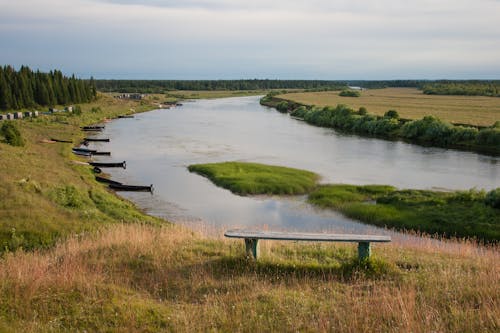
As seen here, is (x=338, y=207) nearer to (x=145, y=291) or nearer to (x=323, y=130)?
(x=145, y=291)

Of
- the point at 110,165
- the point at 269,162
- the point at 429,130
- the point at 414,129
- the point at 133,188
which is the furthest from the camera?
the point at 414,129

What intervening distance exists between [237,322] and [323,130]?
5660 cm

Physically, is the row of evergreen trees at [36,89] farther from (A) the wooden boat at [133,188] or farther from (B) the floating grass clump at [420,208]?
(B) the floating grass clump at [420,208]

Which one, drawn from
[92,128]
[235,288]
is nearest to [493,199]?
[235,288]

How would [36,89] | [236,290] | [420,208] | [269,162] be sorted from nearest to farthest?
[236,290], [420,208], [269,162], [36,89]

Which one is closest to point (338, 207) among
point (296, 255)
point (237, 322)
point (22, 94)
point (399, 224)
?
point (399, 224)

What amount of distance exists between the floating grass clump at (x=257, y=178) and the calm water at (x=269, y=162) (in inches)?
39.6

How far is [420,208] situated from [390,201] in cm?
189

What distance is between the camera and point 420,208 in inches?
890

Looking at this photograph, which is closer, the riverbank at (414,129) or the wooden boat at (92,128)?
the riverbank at (414,129)

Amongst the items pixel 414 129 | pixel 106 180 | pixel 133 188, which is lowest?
pixel 133 188

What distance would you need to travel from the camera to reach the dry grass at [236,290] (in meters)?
6.57

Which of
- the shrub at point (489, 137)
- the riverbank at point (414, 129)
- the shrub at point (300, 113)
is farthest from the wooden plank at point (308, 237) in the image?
the shrub at point (300, 113)

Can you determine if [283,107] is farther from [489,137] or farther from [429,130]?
[489,137]
